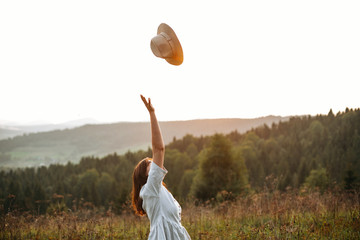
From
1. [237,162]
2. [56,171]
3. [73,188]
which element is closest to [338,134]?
[237,162]

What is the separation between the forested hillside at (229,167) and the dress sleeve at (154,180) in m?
22.0

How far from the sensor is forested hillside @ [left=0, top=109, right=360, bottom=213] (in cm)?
3195

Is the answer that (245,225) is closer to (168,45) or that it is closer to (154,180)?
(154,180)

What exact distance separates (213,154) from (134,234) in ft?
84.8

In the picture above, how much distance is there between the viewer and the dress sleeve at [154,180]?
8.97ft

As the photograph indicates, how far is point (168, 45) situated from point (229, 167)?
1156 inches

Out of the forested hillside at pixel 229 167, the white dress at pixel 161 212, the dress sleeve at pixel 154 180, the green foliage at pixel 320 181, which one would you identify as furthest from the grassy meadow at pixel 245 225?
the forested hillside at pixel 229 167

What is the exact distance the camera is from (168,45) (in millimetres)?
3387

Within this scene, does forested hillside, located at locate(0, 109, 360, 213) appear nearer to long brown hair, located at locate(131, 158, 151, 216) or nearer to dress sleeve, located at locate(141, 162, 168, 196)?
long brown hair, located at locate(131, 158, 151, 216)

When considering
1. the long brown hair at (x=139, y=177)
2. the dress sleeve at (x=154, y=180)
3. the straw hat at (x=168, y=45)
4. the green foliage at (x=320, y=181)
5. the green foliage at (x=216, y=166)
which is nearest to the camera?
the dress sleeve at (x=154, y=180)

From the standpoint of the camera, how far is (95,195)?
6462cm

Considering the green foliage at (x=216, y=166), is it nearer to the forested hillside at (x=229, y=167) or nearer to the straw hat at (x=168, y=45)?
the forested hillside at (x=229, y=167)

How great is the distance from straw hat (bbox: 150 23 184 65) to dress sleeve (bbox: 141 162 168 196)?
1311 millimetres

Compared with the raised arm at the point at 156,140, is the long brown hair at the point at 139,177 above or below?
below
